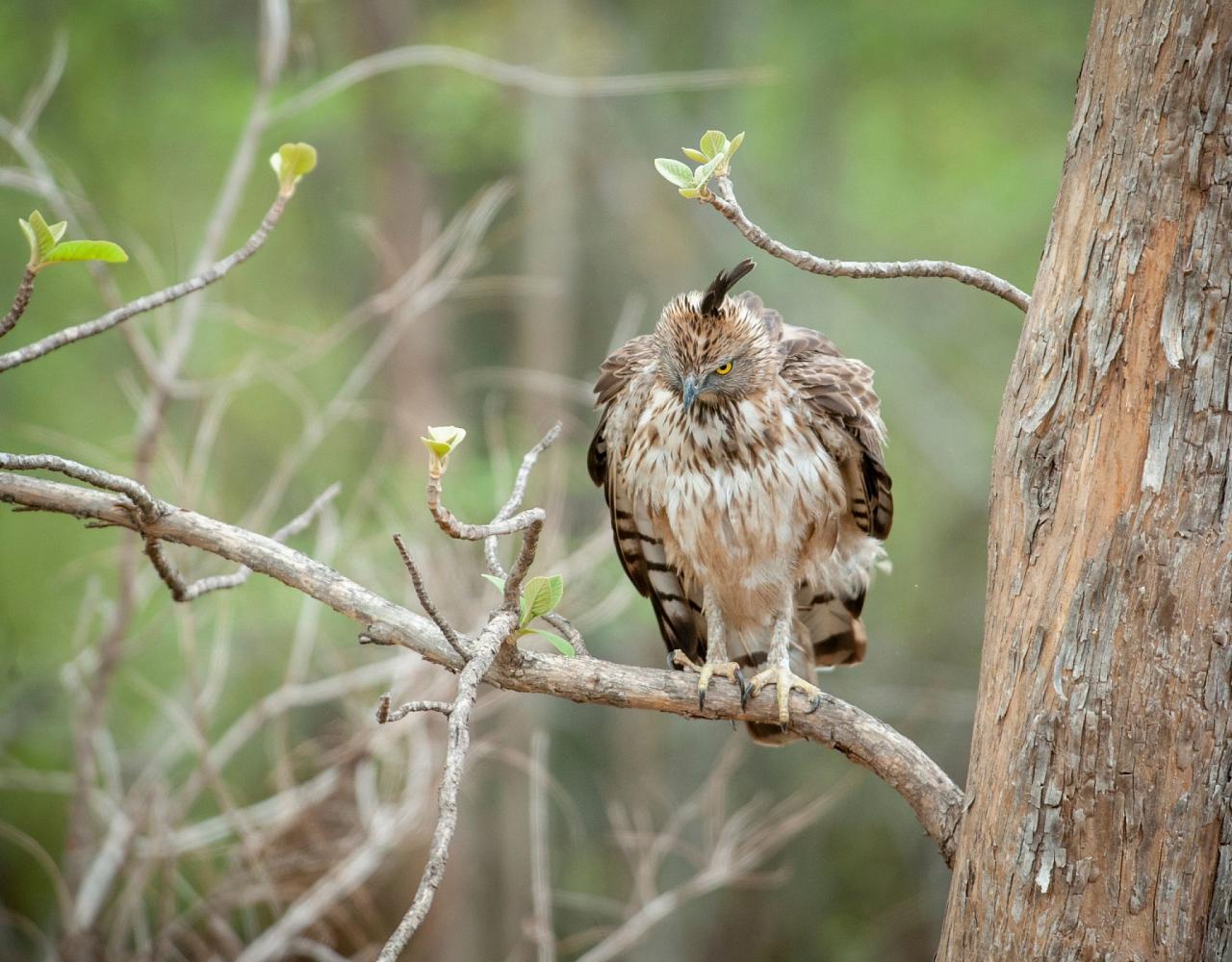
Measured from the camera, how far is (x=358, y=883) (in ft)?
11.9

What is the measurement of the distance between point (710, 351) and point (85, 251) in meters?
1.51

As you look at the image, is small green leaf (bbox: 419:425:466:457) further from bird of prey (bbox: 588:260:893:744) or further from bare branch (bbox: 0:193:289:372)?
bird of prey (bbox: 588:260:893:744)

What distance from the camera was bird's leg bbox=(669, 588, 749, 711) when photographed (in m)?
2.74

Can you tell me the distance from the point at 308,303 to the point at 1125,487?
6.02 m

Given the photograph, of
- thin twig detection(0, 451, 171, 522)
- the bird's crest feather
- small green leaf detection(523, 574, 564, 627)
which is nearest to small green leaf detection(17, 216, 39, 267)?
thin twig detection(0, 451, 171, 522)

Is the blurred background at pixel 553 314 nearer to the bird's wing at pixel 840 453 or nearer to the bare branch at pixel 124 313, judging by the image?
the bird's wing at pixel 840 453

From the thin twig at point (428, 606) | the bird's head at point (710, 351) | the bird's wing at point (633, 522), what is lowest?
A: the thin twig at point (428, 606)

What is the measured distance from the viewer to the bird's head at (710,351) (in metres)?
2.88

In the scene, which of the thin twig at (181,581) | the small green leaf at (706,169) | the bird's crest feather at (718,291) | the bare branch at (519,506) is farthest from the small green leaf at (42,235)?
the bird's crest feather at (718,291)

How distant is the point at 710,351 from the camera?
2.89 meters

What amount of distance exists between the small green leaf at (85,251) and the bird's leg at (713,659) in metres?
1.49

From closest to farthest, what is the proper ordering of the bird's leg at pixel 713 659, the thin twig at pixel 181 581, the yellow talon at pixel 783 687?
the thin twig at pixel 181 581 → the yellow talon at pixel 783 687 → the bird's leg at pixel 713 659

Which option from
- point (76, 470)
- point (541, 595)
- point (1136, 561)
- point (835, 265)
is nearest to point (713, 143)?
point (835, 265)

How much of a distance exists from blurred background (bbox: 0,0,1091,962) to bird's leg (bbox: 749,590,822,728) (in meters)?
2.19
